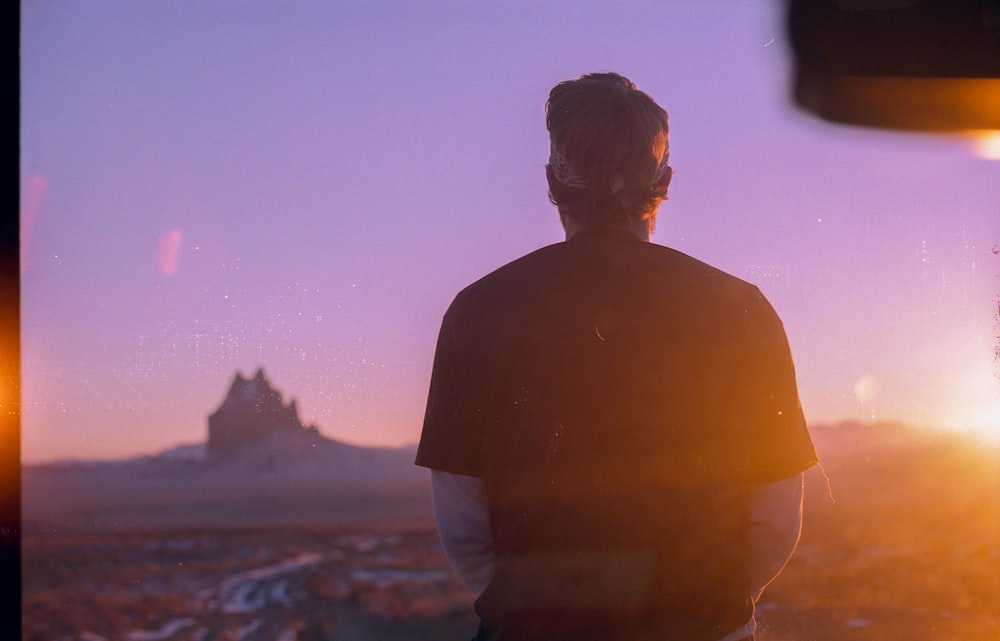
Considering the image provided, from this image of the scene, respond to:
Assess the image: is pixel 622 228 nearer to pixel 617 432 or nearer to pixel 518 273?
pixel 518 273

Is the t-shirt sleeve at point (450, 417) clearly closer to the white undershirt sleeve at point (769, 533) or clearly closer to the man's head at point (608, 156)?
the man's head at point (608, 156)

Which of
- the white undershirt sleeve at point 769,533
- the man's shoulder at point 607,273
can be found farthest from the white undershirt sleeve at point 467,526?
the white undershirt sleeve at point 769,533

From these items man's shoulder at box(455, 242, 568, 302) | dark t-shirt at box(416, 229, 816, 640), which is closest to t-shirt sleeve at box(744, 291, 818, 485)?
dark t-shirt at box(416, 229, 816, 640)

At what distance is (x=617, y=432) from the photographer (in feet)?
3.84

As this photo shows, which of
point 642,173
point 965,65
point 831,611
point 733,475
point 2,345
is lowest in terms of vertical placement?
point 831,611

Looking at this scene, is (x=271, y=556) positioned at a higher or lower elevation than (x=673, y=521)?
lower

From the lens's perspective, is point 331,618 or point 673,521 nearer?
point 673,521

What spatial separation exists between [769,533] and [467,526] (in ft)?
1.56

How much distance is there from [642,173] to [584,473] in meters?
0.50

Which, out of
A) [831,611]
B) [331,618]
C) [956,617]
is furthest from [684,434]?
[331,618]

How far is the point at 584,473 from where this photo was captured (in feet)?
3.81

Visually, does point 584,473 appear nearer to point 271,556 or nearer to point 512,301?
point 512,301

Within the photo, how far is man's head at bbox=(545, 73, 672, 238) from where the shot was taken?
4.25 ft

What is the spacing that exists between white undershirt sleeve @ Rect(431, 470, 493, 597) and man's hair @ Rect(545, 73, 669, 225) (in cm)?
47
